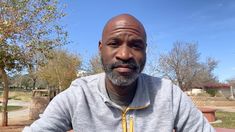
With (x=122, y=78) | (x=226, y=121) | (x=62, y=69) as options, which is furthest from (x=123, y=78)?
(x=62, y=69)

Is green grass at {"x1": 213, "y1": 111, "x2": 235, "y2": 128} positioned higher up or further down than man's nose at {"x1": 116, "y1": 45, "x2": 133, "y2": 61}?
further down

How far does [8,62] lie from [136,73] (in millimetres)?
12223

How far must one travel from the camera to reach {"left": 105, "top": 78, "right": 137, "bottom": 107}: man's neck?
1.60m

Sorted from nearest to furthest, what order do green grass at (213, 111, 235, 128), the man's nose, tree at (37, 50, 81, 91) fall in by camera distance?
the man's nose
green grass at (213, 111, 235, 128)
tree at (37, 50, 81, 91)

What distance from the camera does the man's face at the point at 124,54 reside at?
4.98 feet

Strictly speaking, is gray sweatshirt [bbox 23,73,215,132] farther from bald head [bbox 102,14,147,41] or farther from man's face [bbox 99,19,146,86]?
bald head [bbox 102,14,147,41]

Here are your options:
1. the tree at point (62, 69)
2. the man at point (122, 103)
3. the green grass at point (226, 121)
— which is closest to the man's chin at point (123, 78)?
the man at point (122, 103)

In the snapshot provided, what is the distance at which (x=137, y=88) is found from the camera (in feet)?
5.44

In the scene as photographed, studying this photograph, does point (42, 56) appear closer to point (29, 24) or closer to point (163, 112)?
point (29, 24)

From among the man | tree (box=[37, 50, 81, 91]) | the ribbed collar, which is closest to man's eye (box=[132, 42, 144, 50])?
the man

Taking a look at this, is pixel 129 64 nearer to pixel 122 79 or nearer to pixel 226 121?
pixel 122 79

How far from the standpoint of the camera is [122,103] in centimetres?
160

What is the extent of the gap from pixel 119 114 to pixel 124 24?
1.36 ft

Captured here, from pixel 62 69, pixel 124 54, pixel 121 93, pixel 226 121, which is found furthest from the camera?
pixel 62 69
